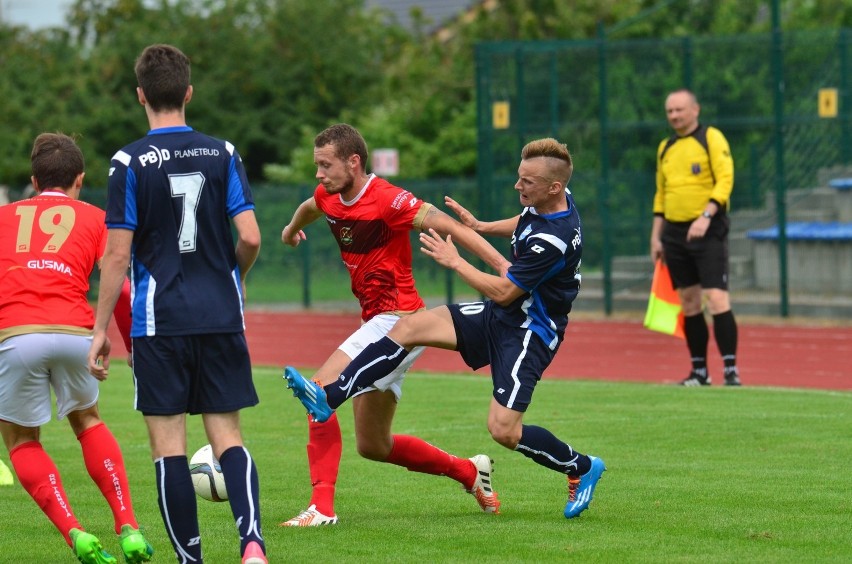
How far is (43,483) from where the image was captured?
637 centimetres

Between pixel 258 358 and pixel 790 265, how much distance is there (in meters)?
7.73

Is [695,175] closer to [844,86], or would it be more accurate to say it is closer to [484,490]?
[484,490]

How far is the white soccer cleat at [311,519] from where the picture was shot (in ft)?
23.3

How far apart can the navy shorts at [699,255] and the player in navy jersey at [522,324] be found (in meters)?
5.49

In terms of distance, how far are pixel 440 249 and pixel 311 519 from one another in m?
1.52

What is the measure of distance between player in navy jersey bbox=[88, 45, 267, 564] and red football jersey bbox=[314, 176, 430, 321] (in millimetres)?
1555

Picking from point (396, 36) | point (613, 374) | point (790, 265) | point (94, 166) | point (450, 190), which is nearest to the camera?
point (613, 374)

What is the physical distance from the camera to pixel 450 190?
2567 cm

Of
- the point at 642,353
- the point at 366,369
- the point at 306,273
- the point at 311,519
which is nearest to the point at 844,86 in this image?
the point at 642,353

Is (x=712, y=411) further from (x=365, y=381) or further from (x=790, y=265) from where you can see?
(x=790, y=265)

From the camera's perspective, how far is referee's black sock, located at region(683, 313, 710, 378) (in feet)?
41.4

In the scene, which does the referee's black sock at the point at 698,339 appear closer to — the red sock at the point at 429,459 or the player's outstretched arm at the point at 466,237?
the red sock at the point at 429,459

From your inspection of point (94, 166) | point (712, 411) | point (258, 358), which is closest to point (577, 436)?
point (712, 411)

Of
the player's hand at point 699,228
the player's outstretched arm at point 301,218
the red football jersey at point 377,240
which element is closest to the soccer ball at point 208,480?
the red football jersey at point 377,240
